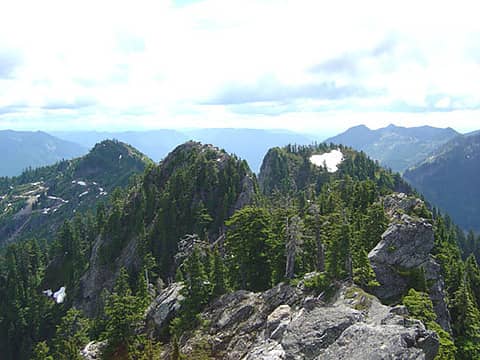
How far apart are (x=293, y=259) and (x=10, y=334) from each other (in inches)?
4355

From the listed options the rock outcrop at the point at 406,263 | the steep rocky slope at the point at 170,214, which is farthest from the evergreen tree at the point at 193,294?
the steep rocky slope at the point at 170,214

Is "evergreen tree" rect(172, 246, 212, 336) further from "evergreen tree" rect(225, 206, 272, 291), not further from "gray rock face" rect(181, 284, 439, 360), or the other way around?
"evergreen tree" rect(225, 206, 272, 291)

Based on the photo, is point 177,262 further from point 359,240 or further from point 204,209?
point 359,240

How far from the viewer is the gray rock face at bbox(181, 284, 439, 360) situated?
95.6 ft

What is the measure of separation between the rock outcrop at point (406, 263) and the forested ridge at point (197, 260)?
1286mm

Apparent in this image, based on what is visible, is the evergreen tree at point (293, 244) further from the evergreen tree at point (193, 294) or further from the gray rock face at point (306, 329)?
the evergreen tree at point (193, 294)

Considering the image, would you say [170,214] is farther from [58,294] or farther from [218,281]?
[218,281]

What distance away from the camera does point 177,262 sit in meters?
103

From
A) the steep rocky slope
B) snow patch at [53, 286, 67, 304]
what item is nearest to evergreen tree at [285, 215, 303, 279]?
the steep rocky slope

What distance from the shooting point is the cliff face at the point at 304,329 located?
96.0 ft

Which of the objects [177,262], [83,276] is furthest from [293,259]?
[83,276]

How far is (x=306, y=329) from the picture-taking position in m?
34.3

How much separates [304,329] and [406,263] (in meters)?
25.6

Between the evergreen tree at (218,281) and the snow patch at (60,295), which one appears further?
the snow patch at (60,295)
